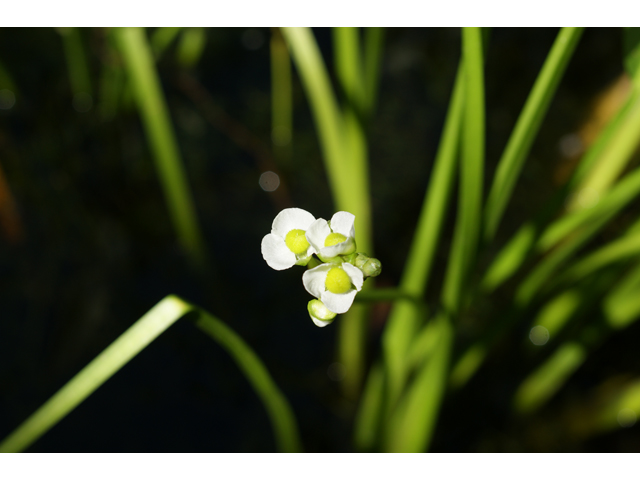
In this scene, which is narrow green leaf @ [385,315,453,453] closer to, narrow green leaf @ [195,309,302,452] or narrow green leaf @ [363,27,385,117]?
narrow green leaf @ [195,309,302,452]

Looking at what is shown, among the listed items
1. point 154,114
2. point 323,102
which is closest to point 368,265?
point 323,102

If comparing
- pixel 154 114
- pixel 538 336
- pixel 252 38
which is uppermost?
pixel 252 38

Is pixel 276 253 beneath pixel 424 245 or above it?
beneath

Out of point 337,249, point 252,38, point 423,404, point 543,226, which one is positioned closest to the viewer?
point 337,249

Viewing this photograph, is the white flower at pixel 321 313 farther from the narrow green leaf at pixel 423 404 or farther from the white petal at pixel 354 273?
the narrow green leaf at pixel 423 404

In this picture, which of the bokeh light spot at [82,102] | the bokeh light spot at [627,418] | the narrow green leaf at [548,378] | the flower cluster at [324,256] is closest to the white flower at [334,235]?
the flower cluster at [324,256]

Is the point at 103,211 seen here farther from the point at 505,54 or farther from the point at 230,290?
the point at 505,54

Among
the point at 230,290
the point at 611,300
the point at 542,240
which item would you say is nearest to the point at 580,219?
the point at 542,240

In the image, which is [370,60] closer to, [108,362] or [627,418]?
[108,362]
